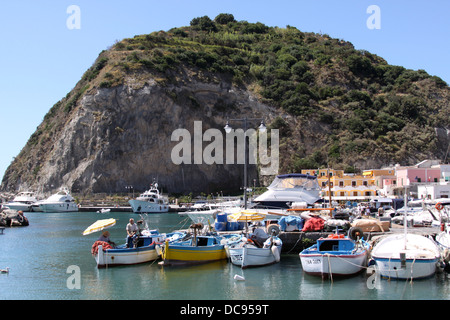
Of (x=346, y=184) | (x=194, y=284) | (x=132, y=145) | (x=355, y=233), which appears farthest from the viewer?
(x=132, y=145)

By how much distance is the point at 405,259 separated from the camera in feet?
62.7

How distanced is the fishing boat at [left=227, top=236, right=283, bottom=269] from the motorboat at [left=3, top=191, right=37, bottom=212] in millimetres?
69562

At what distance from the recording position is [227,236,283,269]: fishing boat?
2328 cm

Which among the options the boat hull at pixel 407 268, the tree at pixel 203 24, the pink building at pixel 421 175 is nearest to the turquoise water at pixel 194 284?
the boat hull at pixel 407 268

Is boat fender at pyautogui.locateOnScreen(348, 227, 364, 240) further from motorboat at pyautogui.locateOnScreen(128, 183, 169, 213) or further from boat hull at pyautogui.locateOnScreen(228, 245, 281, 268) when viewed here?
motorboat at pyautogui.locateOnScreen(128, 183, 169, 213)

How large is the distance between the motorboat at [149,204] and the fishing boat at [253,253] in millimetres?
53862

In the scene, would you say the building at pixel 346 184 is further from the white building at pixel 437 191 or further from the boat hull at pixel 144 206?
the boat hull at pixel 144 206

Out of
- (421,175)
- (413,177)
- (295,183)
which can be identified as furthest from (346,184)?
(295,183)

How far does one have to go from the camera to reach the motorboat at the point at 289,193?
39562 millimetres

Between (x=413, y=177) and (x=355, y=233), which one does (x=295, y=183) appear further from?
(x=413, y=177)

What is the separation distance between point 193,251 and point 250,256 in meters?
3.04

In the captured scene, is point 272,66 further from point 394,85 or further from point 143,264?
point 143,264

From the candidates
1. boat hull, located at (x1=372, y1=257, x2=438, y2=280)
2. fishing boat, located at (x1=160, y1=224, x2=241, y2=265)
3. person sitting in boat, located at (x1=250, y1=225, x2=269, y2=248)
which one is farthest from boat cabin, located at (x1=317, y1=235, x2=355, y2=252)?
fishing boat, located at (x1=160, y1=224, x2=241, y2=265)

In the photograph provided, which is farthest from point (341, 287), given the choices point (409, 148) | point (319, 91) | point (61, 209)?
point (319, 91)
